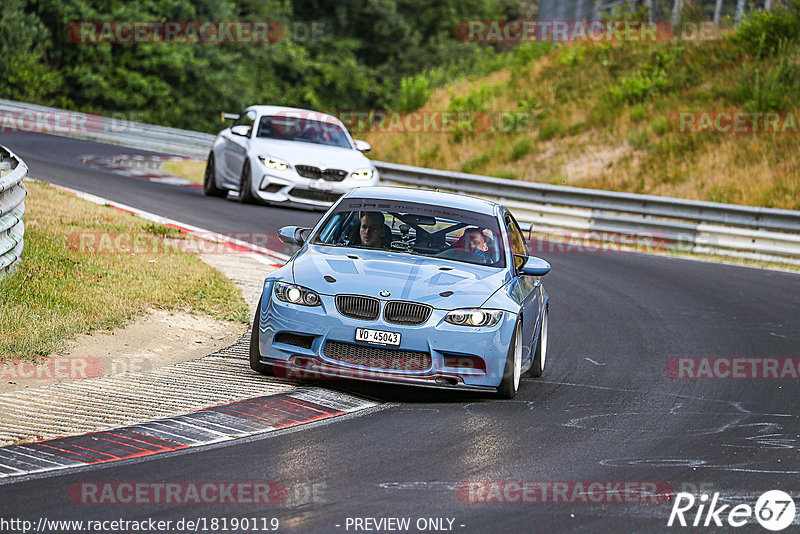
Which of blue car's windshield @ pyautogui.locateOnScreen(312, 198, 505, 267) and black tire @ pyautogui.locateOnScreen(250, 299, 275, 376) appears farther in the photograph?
blue car's windshield @ pyautogui.locateOnScreen(312, 198, 505, 267)

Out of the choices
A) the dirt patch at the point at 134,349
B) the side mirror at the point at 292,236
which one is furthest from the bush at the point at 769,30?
the side mirror at the point at 292,236

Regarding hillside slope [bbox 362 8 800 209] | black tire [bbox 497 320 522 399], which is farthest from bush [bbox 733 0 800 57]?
black tire [bbox 497 320 522 399]

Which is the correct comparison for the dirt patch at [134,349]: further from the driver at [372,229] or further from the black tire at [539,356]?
the black tire at [539,356]

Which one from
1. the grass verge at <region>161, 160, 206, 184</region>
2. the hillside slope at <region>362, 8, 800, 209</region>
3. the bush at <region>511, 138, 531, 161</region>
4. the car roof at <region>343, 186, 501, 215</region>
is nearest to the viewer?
the car roof at <region>343, 186, 501, 215</region>

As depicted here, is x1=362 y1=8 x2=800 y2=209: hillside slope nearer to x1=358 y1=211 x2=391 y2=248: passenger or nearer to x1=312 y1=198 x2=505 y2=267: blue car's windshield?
x1=312 y1=198 x2=505 y2=267: blue car's windshield

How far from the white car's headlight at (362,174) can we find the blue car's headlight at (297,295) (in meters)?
11.7

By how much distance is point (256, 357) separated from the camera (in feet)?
28.5

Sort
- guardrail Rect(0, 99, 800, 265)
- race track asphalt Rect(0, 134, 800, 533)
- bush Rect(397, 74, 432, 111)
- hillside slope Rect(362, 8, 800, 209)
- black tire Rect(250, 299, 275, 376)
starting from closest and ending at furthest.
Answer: race track asphalt Rect(0, 134, 800, 533), black tire Rect(250, 299, 275, 376), guardrail Rect(0, 99, 800, 265), hillside slope Rect(362, 8, 800, 209), bush Rect(397, 74, 432, 111)

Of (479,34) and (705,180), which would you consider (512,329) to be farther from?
(479,34)

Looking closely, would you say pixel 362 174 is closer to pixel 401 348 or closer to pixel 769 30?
pixel 401 348

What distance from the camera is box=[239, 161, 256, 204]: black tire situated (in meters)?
20.2

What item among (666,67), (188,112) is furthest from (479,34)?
(666,67)

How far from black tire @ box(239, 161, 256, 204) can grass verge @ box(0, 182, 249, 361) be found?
4.11 meters

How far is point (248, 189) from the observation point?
66.5 feet
